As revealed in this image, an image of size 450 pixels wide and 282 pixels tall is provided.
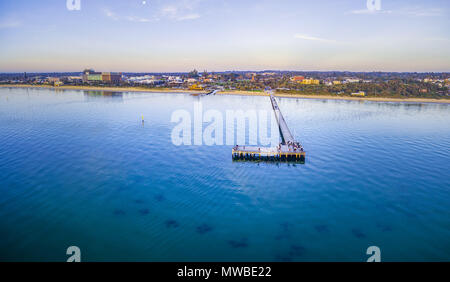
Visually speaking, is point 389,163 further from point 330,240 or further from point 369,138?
point 330,240

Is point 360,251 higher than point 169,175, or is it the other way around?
point 169,175

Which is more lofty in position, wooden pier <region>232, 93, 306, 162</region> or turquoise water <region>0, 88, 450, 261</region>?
wooden pier <region>232, 93, 306, 162</region>

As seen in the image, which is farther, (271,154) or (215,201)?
(271,154)

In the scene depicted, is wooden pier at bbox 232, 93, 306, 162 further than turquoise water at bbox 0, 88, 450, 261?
Yes

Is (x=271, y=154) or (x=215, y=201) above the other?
(x=271, y=154)

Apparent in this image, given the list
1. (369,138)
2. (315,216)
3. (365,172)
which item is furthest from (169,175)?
(369,138)

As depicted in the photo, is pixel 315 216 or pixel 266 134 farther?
pixel 266 134

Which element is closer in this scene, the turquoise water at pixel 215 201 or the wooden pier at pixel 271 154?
the turquoise water at pixel 215 201

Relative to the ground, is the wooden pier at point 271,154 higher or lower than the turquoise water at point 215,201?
higher
